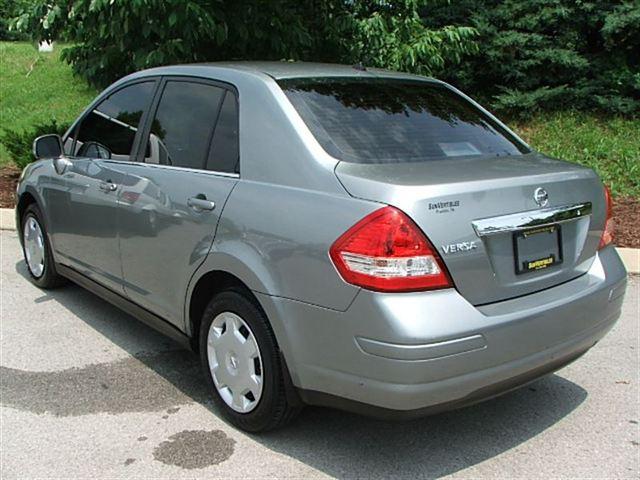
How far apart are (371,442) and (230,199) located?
132 cm

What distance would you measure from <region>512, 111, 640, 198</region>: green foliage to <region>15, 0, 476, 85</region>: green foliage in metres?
2.11

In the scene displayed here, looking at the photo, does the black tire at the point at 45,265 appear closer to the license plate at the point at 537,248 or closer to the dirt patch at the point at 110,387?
the dirt patch at the point at 110,387

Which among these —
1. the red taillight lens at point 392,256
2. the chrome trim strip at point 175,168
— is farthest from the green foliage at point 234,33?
the red taillight lens at point 392,256

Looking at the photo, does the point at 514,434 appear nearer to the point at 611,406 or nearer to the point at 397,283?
the point at 611,406

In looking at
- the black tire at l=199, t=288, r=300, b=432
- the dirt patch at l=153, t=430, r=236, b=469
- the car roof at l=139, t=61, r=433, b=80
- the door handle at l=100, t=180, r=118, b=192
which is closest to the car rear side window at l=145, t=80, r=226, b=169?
the car roof at l=139, t=61, r=433, b=80

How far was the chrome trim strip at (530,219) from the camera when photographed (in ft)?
9.04

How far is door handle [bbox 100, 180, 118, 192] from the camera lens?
4.08 m

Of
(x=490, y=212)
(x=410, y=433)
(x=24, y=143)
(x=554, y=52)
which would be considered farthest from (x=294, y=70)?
(x=554, y=52)

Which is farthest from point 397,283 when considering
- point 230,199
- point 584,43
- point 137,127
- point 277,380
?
point 584,43

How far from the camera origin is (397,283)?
2.62m

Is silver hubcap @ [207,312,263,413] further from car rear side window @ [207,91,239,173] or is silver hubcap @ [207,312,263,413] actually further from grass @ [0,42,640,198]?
grass @ [0,42,640,198]

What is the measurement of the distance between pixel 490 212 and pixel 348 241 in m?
0.59

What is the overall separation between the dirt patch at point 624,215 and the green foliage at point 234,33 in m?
2.38

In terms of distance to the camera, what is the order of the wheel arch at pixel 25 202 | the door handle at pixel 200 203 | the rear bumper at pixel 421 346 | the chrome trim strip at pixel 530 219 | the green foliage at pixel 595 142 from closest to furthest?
the rear bumper at pixel 421 346 → the chrome trim strip at pixel 530 219 → the door handle at pixel 200 203 → the wheel arch at pixel 25 202 → the green foliage at pixel 595 142
